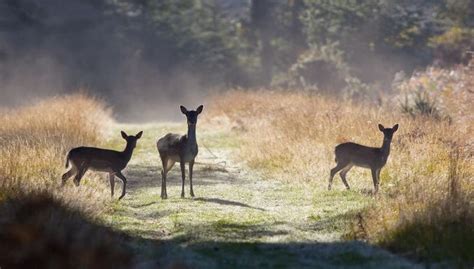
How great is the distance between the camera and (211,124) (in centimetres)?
3081

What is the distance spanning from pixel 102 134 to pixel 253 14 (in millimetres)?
35097

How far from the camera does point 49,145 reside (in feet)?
59.5

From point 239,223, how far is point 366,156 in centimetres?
343

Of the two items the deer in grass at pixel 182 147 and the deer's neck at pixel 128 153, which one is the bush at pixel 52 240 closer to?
the deer's neck at pixel 128 153

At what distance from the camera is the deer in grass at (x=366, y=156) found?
15422 millimetres

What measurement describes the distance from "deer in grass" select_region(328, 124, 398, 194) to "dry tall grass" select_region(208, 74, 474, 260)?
363mm

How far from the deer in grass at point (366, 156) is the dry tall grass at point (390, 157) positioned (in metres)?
0.36

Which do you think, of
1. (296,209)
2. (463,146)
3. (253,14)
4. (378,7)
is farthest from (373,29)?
(296,209)

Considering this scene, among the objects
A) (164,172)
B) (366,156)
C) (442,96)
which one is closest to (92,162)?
(164,172)

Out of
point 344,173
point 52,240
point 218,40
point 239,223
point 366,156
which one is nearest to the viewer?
point 52,240

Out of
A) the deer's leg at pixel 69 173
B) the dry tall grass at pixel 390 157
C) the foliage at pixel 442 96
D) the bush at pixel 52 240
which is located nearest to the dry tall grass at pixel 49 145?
the deer's leg at pixel 69 173

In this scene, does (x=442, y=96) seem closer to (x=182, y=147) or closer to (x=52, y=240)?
(x=182, y=147)

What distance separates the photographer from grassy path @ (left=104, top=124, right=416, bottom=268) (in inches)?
414

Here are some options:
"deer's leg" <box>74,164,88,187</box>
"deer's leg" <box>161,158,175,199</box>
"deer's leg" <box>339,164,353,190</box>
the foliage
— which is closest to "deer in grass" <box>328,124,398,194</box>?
"deer's leg" <box>339,164,353,190</box>
